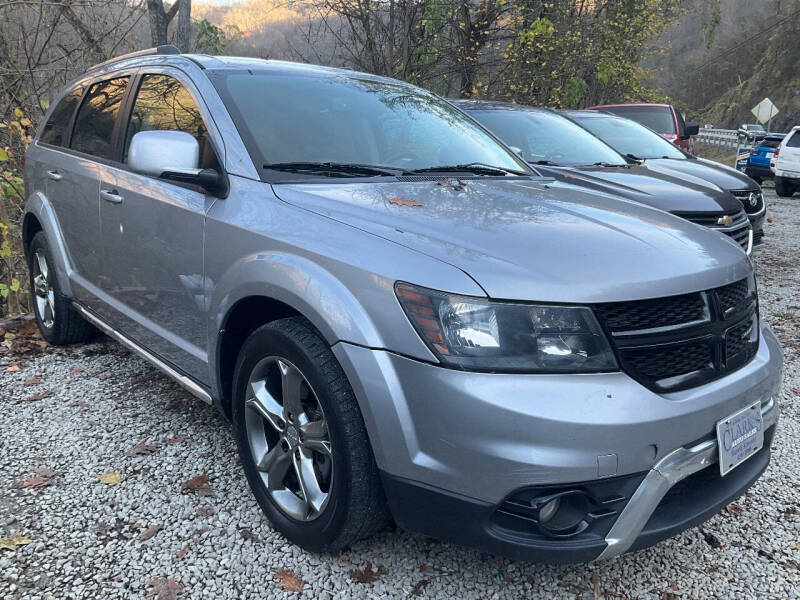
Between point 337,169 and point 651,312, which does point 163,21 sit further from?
point 651,312

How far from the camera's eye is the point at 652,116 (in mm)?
11250

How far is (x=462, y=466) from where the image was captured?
1797 mm

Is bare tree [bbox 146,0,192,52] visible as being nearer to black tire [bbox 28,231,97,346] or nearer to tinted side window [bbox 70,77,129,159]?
black tire [bbox 28,231,97,346]

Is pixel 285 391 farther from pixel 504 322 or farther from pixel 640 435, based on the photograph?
pixel 640 435

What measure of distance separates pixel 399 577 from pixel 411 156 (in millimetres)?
1818

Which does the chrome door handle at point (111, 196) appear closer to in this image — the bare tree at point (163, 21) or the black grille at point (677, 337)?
the black grille at point (677, 337)

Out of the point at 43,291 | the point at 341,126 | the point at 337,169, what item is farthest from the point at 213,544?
the point at 43,291

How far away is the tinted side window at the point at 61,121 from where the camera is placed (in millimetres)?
4117

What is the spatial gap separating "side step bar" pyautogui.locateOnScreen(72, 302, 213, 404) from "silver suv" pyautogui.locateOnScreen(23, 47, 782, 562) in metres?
0.01

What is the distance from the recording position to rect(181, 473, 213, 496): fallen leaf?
9.07 feet

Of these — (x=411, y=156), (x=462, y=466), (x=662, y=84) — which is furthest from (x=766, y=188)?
(x=662, y=84)

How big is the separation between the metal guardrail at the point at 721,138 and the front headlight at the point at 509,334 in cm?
→ 3139

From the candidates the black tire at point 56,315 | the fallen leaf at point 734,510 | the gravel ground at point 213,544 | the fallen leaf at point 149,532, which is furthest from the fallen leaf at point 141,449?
Result: the fallen leaf at point 734,510

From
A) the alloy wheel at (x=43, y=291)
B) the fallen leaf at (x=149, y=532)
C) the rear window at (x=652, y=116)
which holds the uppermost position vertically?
the rear window at (x=652, y=116)
